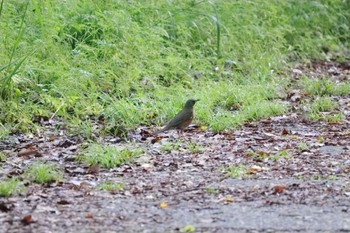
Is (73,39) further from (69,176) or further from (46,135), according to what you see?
(69,176)

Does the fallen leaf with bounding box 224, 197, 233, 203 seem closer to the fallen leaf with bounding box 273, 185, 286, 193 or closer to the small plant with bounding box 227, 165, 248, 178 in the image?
the fallen leaf with bounding box 273, 185, 286, 193

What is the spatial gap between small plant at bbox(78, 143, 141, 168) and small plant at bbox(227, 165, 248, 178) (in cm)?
91

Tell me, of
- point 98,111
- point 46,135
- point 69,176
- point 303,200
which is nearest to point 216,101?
point 98,111

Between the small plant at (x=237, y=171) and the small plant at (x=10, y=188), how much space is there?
164cm

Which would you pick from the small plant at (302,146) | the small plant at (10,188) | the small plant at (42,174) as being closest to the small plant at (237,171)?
the small plant at (302,146)

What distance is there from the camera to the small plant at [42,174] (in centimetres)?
653

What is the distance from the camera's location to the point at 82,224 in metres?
5.43

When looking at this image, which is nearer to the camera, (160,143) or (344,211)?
(344,211)

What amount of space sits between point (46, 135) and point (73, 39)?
2.34 meters

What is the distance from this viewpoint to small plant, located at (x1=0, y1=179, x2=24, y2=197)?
6.08 meters

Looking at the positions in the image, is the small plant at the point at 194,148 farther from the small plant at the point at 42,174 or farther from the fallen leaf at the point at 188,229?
the fallen leaf at the point at 188,229

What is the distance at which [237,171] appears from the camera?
682cm

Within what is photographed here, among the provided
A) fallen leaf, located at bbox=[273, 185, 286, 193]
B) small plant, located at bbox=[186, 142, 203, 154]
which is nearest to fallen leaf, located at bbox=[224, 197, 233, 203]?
fallen leaf, located at bbox=[273, 185, 286, 193]

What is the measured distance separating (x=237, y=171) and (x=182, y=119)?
61.2 inches
